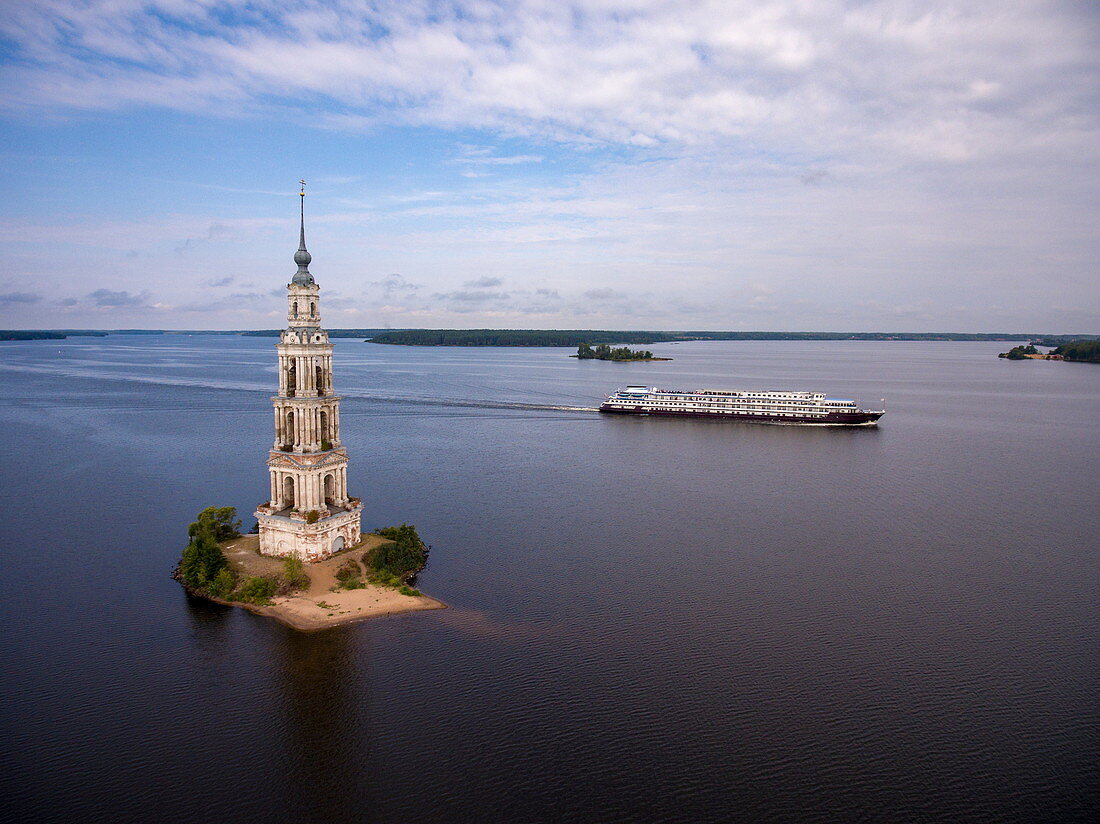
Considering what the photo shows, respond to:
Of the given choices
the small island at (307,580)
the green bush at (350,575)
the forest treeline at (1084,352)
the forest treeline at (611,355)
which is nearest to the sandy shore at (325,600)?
the small island at (307,580)

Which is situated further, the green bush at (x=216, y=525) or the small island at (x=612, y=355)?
the small island at (x=612, y=355)

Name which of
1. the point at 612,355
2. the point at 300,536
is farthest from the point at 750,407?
the point at 612,355

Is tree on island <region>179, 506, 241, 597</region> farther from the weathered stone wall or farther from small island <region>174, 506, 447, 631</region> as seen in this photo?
the weathered stone wall

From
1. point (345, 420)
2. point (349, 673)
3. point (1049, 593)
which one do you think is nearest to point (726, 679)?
point (349, 673)

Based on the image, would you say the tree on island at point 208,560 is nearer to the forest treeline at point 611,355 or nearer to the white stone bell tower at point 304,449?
the white stone bell tower at point 304,449

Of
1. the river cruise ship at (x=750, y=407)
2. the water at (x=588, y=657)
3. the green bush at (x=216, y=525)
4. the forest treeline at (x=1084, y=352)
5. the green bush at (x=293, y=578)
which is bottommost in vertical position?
the water at (x=588, y=657)

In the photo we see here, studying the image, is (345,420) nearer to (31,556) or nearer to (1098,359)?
(31,556)

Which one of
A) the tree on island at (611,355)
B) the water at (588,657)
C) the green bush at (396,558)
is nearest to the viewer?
the water at (588,657)
